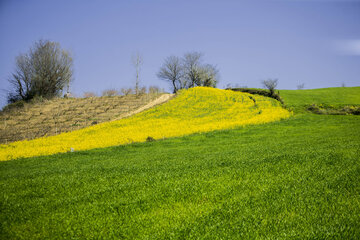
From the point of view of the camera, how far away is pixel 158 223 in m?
5.98

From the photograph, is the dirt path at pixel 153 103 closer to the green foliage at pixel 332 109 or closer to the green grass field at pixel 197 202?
the green foliage at pixel 332 109

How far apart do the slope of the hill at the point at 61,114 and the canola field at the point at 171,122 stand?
3.75 meters

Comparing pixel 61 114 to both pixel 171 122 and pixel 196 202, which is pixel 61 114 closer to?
pixel 171 122

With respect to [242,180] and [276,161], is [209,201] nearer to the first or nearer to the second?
[242,180]

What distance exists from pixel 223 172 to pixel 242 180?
126 cm

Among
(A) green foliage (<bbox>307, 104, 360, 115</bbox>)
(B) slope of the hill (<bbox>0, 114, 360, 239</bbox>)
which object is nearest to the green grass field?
(B) slope of the hill (<bbox>0, 114, 360, 239</bbox>)

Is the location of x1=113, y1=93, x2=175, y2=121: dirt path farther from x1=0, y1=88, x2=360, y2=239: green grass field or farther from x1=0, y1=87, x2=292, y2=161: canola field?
x1=0, y1=88, x2=360, y2=239: green grass field

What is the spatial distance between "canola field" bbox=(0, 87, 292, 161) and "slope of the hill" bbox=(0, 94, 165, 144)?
3.75 meters

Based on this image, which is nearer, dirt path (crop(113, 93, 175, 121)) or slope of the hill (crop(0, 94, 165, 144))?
slope of the hill (crop(0, 94, 165, 144))

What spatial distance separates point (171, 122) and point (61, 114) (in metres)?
19.6

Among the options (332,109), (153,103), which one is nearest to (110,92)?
(153,103)

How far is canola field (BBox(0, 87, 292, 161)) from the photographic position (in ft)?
81.5

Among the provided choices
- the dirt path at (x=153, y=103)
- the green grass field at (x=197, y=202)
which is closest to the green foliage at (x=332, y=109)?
the dirt path at (x=153, y=103)

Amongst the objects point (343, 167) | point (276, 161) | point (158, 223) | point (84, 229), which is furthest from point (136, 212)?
point (343, 167)
